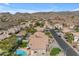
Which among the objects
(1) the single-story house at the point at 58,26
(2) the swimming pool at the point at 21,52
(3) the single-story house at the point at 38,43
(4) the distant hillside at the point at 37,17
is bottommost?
(2) the swimming pool at the point at 21,52

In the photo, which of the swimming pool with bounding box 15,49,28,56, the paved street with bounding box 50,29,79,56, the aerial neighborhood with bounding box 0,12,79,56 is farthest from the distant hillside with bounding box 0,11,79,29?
the swimming pool with bounding box 15,49,28,56

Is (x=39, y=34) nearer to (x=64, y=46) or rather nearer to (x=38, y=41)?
(x=38, y=41)

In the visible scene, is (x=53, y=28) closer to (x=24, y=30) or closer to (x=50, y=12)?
(x=50, y=12)

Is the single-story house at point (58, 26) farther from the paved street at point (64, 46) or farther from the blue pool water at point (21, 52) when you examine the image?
the blue pool water at point (21, 52)

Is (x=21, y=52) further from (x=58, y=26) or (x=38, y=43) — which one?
(x=58, y=26)

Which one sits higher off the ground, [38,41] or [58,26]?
[58,26]

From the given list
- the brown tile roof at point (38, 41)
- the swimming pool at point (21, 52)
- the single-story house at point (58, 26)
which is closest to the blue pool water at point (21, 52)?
the swimming pool at point (21, 52)

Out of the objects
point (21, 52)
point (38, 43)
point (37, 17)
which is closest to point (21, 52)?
point (21, 52)

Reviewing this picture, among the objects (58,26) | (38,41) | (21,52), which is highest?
(58,26)

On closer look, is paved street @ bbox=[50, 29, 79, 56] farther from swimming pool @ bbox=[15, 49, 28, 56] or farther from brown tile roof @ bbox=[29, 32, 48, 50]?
swimming pool @ bbox=[15, 49, 28, 56]

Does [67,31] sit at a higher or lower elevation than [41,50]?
higher

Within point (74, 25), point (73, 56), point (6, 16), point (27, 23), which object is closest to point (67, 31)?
point (74, 25)
